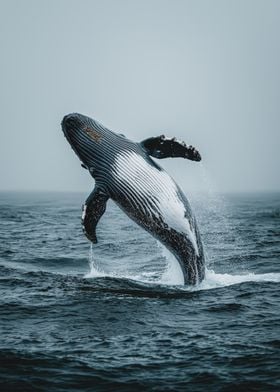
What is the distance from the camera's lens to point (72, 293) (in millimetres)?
12367

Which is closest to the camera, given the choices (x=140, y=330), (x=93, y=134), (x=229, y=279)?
(x=140, y=330)

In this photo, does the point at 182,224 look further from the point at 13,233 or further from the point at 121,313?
the point at 13,233

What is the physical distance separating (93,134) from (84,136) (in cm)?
22

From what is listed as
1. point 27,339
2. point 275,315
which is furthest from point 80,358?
point 275,315

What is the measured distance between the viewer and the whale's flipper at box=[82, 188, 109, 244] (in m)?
12.4

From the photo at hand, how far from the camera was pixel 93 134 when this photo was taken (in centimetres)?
1253

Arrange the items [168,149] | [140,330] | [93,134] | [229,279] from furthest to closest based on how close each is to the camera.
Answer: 1. [229,279]
2. [168,149]
3. [93,134]
4. [140,330]

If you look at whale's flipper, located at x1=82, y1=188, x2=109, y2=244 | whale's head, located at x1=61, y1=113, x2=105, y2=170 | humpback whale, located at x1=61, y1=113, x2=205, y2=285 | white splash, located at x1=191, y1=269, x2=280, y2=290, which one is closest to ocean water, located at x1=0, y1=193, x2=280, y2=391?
white splash, located at x1=191, y1=269, x2=280, y2=290

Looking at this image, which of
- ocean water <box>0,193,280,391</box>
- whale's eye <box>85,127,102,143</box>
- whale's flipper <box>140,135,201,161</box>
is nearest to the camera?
ocean water <box>0,193,280,391</box>

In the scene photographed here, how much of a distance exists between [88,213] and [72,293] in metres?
1.90

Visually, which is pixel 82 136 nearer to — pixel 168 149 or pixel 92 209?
pixel 92 209

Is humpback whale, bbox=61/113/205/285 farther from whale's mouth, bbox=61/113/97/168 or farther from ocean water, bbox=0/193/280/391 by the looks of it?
ocean water, bbox=0/193/280/391

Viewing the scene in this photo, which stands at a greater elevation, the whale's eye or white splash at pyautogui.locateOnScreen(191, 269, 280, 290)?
the whale's eye

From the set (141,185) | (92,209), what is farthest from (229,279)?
(92,209)
